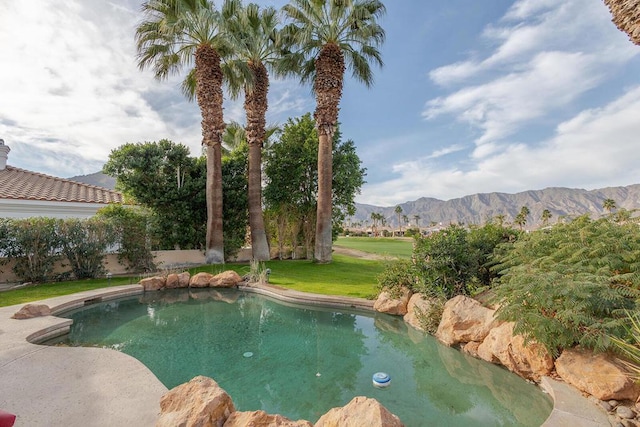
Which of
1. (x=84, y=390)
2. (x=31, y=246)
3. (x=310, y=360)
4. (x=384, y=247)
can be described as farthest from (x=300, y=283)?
(x=384, y=247)

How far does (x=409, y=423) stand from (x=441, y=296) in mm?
3990

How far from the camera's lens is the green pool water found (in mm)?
4059

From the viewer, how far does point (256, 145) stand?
57.3ft

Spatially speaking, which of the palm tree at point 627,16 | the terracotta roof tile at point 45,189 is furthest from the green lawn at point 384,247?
the terracotta roof tile at point 45,189

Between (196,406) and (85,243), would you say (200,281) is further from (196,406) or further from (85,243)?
(196,406)

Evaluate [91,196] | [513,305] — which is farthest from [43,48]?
[513,305]

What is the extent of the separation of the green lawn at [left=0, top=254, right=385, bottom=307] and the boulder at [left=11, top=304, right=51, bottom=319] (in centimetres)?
240

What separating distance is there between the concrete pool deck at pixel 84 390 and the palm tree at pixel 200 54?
10589 millimetres

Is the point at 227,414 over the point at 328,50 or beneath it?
beneath

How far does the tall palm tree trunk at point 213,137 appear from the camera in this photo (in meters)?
15.5

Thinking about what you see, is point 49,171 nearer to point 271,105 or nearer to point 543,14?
point 271,105

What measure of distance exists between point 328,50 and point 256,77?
14.9 ft

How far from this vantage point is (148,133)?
1750 centimetres

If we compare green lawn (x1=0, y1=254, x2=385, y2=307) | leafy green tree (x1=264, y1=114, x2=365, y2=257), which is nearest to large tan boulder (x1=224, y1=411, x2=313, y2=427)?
green lawn (x1=0, y1=254, x2=385, y2=307)
